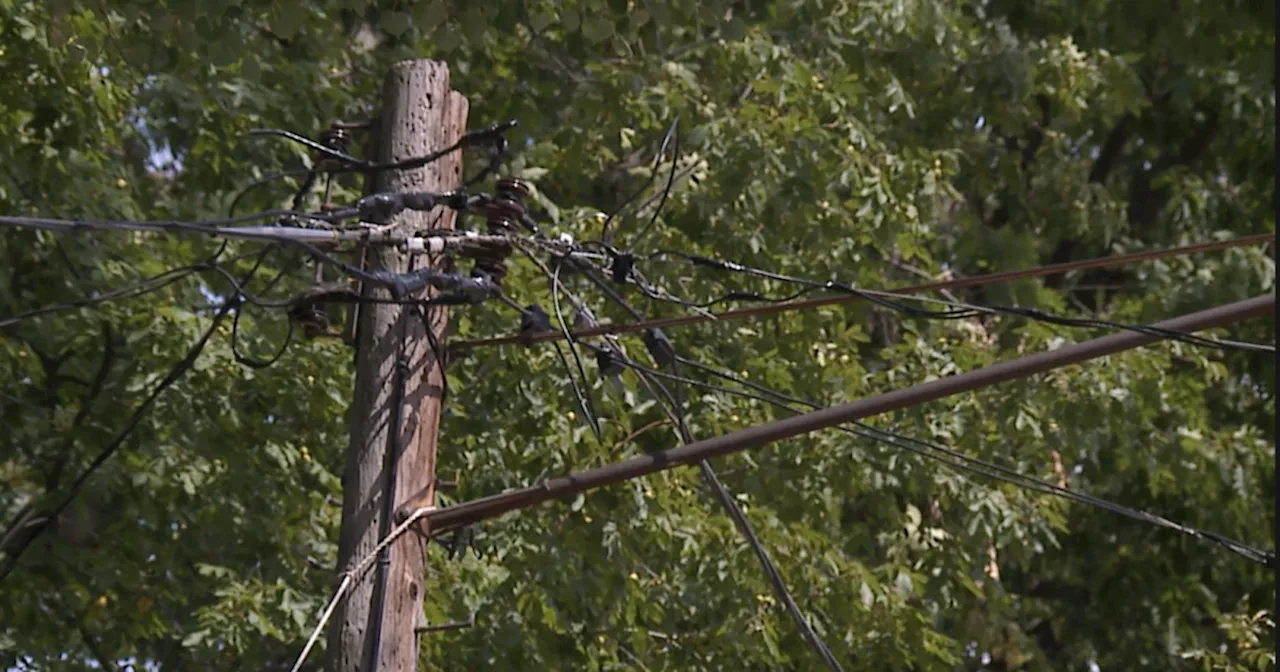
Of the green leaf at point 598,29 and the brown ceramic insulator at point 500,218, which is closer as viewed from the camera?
the brown ceramic insulator at point 500,218

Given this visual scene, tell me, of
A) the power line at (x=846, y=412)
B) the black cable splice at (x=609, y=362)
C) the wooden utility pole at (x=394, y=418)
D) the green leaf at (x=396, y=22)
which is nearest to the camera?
the power line at (x=846, y=412)

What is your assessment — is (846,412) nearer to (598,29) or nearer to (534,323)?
(534,323)

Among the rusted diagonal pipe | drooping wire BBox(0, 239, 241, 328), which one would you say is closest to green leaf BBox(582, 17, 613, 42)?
drooping wire BBox(0, 239, 241, 328)

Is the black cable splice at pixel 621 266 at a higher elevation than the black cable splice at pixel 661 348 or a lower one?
higher

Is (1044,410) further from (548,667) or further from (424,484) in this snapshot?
(424,484)

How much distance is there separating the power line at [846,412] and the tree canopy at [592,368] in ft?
7.44

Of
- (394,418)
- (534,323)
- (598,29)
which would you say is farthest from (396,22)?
(394,418)

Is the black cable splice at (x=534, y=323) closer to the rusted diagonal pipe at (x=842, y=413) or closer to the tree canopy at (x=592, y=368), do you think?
the rusted diagonal pipe at (x=842, y=413)

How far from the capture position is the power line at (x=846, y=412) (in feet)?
17.1

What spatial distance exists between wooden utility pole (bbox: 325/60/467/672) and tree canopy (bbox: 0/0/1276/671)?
1.12 meters

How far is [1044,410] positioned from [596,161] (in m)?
2.87

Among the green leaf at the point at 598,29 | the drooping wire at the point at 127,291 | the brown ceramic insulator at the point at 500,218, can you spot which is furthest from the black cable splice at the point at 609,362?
the green leaf at the point at 598,29

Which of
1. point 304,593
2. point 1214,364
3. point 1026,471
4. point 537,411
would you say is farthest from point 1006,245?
point 304,593

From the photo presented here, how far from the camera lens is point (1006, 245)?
42.9 ft
